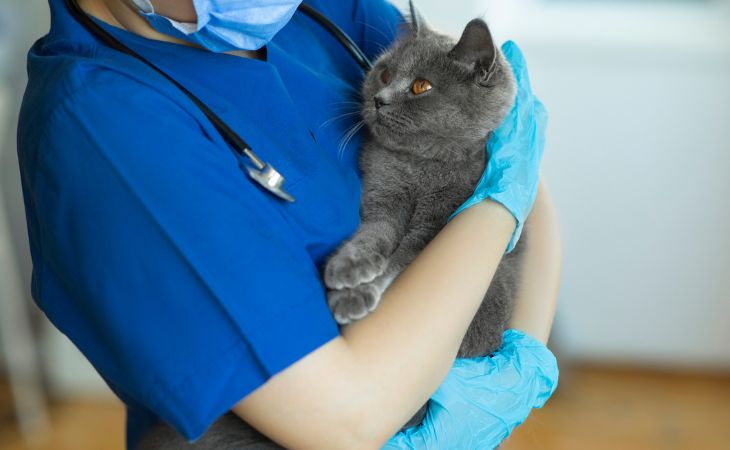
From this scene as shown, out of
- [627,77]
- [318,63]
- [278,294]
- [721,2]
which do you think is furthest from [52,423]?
[721,2]

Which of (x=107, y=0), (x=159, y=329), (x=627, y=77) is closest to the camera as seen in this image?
(x=159, y=329)

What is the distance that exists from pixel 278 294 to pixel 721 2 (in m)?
2.24

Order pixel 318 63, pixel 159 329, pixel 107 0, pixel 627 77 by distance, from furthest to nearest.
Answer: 1. pixel 627 77
2. pixel 318 63
3. pixel 107 0
4. pixel 159 329

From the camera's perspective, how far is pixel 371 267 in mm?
976

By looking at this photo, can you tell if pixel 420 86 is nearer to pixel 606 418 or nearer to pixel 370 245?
pixel 370 245

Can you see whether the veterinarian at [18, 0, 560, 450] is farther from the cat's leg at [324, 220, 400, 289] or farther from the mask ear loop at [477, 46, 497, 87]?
the mask ear loop at [477, 46, 497, 87]

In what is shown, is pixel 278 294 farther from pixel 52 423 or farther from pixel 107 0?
pixel 52 423

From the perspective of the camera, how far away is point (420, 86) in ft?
3.75

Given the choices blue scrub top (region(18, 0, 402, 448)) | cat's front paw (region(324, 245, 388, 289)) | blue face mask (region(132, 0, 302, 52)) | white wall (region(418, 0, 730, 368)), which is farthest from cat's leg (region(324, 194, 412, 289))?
white wall (region(418, 0, 730, 368))

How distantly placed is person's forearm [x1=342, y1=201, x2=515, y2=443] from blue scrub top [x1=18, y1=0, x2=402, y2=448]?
0.22 feet

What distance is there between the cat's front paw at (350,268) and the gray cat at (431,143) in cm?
6

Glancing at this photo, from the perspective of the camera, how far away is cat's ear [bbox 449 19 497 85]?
1.05 meters

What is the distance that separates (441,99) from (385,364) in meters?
0.50

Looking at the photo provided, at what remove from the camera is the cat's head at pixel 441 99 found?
3.66 ft
